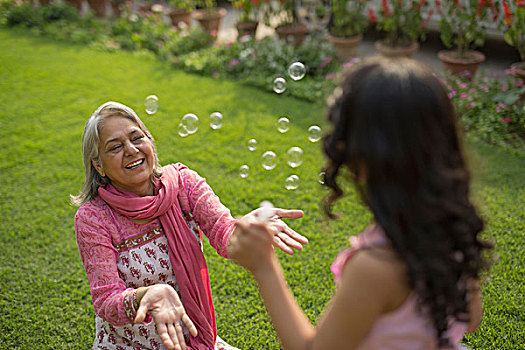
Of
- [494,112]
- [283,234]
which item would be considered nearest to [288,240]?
[283,234]

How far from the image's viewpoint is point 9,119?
6816mm

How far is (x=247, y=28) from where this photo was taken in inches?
362

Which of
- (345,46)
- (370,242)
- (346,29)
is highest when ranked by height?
(370,242)

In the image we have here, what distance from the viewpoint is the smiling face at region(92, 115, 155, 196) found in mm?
2336

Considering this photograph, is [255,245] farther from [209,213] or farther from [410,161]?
[209,213]

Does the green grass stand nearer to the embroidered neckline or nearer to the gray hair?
the embroidered neckline

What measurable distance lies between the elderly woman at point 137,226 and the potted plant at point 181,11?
8703 mm

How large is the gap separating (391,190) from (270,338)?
231 cm

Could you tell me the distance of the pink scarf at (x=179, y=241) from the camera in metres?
2.35

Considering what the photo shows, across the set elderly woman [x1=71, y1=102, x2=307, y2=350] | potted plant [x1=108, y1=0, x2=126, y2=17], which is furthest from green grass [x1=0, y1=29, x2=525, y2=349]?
potted plant [x1=108, y1=0, x2=126, y2=17]

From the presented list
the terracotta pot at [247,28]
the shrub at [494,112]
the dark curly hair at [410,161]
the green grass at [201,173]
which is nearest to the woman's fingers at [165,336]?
the dark curly hair at [410,161]

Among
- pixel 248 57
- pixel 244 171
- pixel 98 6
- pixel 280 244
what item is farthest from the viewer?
pixel 98 6

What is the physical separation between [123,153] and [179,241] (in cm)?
51

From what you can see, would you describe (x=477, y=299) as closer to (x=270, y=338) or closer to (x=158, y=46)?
(x=270, y=338)
